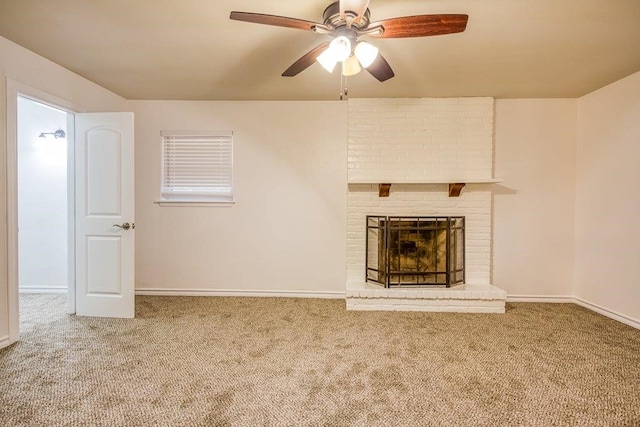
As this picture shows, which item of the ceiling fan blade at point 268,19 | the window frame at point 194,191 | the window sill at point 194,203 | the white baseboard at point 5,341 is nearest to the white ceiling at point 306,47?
the ceiling fan blade at point 268,19

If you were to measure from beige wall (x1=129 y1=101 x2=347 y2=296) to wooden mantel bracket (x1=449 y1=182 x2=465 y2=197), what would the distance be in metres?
1.23

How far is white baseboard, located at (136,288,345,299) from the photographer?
3.71m

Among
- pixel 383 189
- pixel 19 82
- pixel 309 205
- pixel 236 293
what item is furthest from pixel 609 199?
pixel 19 82

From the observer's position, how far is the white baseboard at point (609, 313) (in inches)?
113

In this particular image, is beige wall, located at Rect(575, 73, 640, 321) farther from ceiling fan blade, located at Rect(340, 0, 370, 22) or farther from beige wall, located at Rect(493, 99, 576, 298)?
ceiling fan blade, located at Rect(340, 0, 370, 22)

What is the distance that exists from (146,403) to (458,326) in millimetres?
2544

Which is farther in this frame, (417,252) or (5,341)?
(417,252)

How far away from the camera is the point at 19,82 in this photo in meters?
2.44

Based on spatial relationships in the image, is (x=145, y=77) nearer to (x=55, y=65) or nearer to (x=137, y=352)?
(x=55, y=65)

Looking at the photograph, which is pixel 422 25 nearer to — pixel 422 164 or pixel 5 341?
pixel 422 164

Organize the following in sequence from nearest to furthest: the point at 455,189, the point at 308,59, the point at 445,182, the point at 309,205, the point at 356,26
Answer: the point at 356,26, the point at 308,59, the point at 445,182, the point at 455,189, the point at 309,205

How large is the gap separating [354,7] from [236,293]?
3228 millimetres

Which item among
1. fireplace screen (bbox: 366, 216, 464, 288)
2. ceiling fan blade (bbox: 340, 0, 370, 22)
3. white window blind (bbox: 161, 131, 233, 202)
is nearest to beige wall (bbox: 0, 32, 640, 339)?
white window blind (bbox: 161, 131, 233, 202)

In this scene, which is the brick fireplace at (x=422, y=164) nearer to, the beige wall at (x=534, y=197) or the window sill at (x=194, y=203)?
the beige wall at (x=534, y=197)
